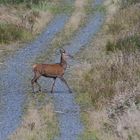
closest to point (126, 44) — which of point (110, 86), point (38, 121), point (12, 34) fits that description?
point (12, 34)

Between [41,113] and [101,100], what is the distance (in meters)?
1.48

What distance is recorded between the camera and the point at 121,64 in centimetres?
1870


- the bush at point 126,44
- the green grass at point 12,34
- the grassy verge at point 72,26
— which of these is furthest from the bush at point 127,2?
the bush at point 126,44

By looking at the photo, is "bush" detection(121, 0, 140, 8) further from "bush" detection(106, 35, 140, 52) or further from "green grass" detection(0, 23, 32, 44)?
"bush" detection(106, 35, 140, 52)

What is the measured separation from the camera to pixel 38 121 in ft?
48.4

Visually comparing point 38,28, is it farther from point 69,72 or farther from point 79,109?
point 79,109

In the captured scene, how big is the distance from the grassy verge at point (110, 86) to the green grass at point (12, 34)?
2865 millimetres

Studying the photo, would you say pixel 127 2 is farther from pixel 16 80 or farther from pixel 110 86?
pixel 110 86

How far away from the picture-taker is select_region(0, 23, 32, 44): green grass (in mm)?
26250

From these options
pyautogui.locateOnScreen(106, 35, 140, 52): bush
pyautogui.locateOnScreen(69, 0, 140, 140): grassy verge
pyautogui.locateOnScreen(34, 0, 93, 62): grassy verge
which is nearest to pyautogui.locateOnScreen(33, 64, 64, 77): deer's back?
pyautogui.locateOnScreen(69, 0, 140, 140): grassy verge

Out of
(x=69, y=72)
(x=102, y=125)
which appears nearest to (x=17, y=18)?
(x=69, y=72)

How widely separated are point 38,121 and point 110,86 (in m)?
2.82

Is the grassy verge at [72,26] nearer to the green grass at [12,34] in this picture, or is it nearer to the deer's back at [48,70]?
the green grass at [12,34]

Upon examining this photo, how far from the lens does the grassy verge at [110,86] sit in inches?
534
